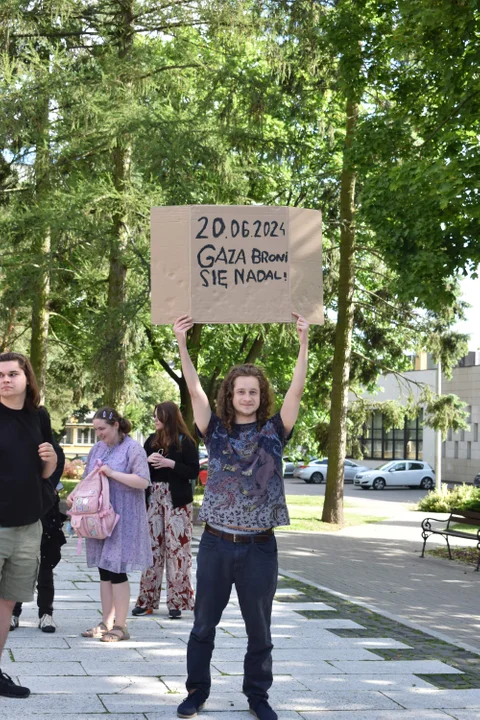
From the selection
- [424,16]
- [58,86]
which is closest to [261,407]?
[424,16]

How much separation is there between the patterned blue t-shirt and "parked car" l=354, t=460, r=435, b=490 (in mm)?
44093

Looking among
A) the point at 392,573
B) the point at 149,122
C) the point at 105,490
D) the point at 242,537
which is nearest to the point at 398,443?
the point at 149,122

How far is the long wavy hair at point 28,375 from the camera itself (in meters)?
6.11

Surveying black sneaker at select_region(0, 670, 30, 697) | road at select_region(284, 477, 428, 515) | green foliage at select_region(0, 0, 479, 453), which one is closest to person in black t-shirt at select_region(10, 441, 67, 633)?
black sneaker at select_region(0, 670, 30, 697)

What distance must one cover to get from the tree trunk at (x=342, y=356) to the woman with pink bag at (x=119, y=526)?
15.3m

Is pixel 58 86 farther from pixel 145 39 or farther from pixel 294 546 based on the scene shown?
pixel 294 546

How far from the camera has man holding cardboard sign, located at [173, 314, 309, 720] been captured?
5.66 metres

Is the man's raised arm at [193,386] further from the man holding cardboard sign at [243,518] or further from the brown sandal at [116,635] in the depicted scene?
the brown sandal at [116,635]

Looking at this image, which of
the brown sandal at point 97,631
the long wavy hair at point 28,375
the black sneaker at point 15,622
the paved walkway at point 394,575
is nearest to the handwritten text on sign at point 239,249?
the long wavy hair at point 28,375

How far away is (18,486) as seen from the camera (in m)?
5.94

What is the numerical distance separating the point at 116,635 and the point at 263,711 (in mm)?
2412

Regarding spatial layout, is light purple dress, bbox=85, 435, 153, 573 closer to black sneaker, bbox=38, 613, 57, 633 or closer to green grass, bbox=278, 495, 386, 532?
black sneaker, bbox=38, 613, 57, 633

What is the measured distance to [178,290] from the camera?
6102 mm

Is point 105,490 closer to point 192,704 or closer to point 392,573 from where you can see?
point 192,704
